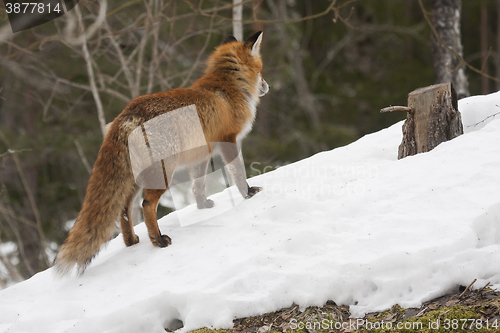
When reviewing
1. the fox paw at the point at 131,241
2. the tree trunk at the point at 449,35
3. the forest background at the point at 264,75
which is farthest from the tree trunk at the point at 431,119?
the forest background at the point at 264,75

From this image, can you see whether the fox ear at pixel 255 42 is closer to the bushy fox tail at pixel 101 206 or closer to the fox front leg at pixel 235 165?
the fox front leg at pixel 235 165

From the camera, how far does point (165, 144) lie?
11.8ft

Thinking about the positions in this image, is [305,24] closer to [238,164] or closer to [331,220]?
[238,164]

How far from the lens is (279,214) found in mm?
3691

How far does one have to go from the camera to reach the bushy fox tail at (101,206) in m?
3.15

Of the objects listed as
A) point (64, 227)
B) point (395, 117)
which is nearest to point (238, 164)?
point (64, 227)

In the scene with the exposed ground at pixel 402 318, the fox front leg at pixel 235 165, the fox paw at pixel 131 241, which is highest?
the fox front leg at pixel 235 165

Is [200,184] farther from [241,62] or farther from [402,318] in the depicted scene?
[402,318]

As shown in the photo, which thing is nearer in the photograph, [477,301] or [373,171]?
[477,301]

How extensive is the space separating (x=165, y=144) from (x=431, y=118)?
10.2ft

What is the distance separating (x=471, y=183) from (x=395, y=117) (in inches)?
487

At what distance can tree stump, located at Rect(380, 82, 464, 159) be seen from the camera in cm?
429

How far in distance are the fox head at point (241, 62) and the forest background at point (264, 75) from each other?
9.87 feet

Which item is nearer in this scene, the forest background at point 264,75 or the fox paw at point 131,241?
the fox paw at point 131,241
